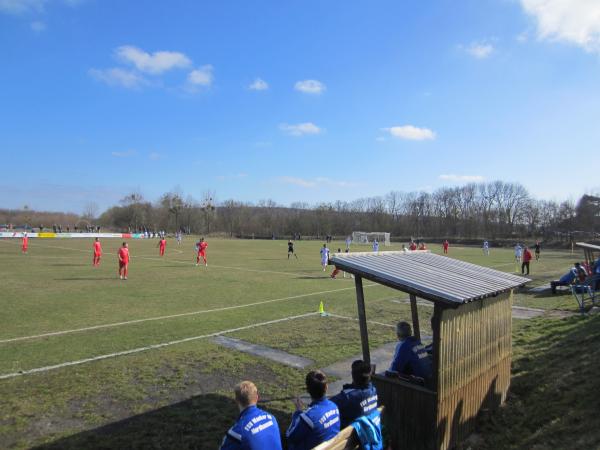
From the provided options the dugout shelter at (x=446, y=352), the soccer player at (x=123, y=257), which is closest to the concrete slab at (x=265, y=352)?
the dugout shelter at (x=446, y=352)

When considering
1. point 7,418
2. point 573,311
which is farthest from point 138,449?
point 573,311

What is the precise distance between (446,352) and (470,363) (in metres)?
0.86

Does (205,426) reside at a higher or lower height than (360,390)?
lower

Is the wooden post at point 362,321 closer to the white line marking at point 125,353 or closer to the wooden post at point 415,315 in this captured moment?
the wooden post at point 415,315

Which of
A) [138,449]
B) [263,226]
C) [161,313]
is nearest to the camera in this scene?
[138,449]

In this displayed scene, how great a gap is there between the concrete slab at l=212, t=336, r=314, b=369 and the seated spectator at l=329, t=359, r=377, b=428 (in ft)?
13.0

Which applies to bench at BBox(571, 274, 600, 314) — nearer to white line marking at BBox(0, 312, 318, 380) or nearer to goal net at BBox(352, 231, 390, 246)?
white line marking at BBox(0, 312, 318, 380)

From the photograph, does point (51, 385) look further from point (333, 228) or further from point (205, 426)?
point (333, 228)

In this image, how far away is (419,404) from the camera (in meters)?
5.36

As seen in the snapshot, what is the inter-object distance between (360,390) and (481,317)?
2.62m

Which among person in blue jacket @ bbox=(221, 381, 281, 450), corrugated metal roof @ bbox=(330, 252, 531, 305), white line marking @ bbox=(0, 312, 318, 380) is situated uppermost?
corrugated metal roof @ bbox=(330, 252, 531, 305)

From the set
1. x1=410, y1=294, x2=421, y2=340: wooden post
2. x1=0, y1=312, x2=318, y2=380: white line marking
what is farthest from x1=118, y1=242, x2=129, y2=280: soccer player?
x1=410, y1=294, x2=421, y2=340: wooden post

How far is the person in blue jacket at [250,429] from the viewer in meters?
3.51

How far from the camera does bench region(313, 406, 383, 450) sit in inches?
146
